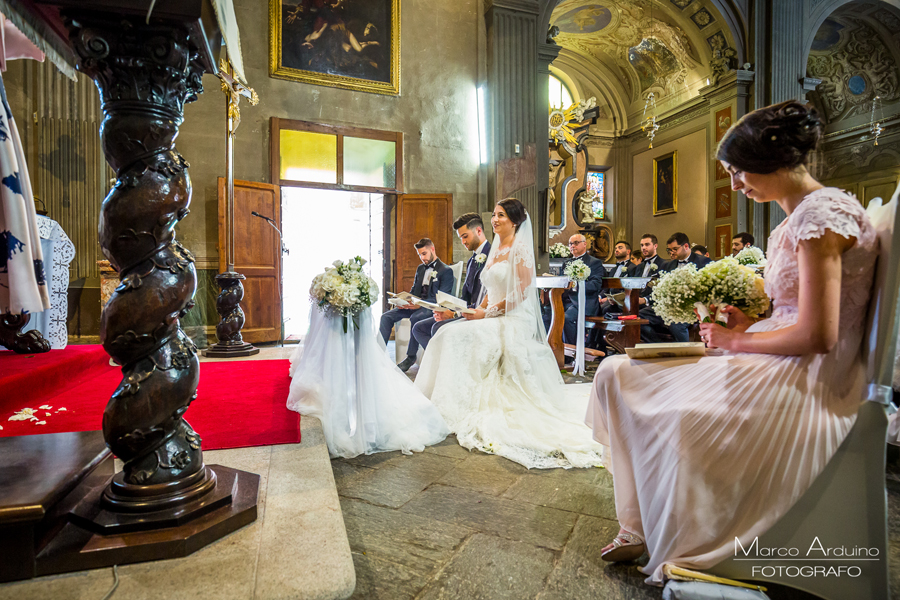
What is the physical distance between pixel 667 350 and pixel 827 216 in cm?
63

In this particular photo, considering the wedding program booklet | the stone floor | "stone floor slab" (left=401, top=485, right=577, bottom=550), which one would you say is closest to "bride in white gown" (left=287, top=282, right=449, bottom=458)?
the stone floor

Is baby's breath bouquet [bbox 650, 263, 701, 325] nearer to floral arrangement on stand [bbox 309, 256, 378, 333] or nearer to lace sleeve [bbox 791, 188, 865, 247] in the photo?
lace sleeve [bbox 791, 188, 865, 247]

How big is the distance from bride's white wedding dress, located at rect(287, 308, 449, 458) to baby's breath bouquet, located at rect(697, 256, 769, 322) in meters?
1.72

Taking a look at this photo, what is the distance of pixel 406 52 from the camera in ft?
27.9

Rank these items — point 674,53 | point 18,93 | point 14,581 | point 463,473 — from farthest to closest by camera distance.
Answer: point 674,53 < point 18,93 < point 463,473 < point 14,581

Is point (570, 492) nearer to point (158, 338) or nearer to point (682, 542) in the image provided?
point (682, 542)

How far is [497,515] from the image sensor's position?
1.98 meters

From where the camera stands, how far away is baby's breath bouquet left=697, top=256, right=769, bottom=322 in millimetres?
1630

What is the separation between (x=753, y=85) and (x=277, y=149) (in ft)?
31.3

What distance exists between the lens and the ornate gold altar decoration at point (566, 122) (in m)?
9.50

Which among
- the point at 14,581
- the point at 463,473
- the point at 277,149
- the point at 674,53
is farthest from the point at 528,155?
the point at 14,581

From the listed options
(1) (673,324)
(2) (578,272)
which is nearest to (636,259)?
(1) (673,324)

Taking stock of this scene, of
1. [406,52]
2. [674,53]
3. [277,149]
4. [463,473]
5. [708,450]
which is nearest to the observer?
[708,450]

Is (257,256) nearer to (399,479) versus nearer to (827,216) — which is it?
(399,479)
